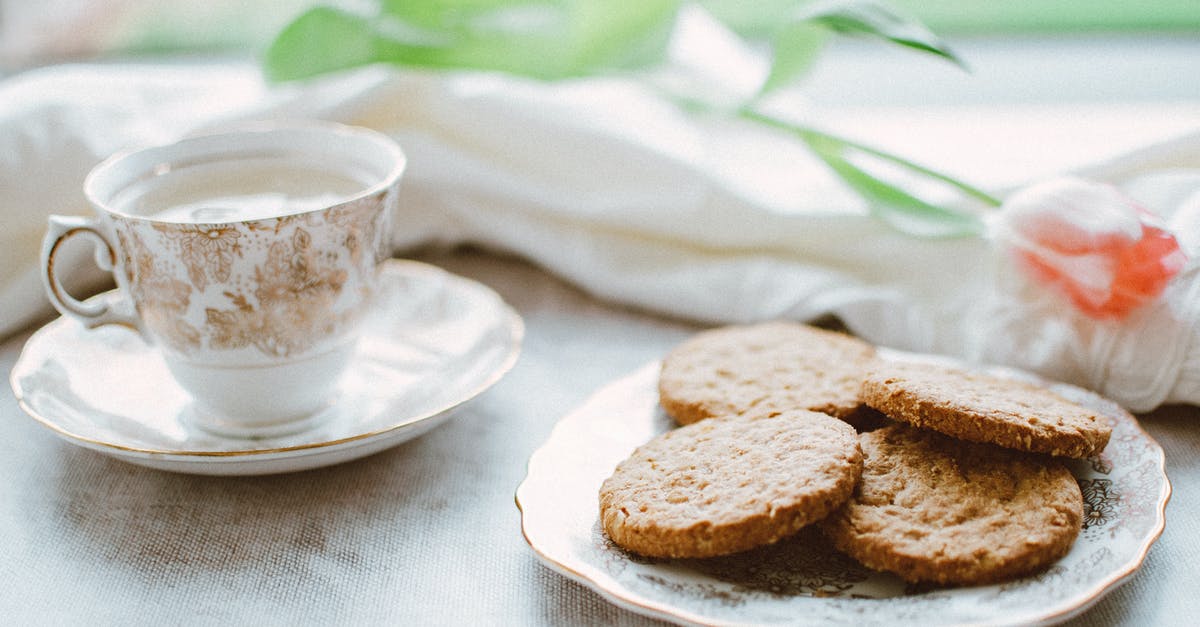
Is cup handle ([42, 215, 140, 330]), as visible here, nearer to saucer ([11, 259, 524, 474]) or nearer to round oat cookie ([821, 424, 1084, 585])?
saucer ([11, 259, 524, 474])

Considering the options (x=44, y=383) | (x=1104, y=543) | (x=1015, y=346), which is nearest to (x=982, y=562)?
(x=1104, y=543)

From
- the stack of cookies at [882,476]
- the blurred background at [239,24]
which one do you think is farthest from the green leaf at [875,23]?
the blurred background at [239,24]

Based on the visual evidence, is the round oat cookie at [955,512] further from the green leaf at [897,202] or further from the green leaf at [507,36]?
the green leaf at [507,36]

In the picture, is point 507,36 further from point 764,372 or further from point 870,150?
point 764,372

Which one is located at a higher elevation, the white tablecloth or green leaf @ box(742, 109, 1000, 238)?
green leaf @ box(742, 109, 1000, 238)

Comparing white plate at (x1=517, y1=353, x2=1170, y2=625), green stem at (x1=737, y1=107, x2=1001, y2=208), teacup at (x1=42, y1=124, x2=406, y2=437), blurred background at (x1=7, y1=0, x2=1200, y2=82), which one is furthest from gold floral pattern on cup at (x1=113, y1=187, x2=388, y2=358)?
blurred background at (x1=7, y1=0, x2=1200, y2=82)

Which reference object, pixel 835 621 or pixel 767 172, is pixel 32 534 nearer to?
pixel 835 621

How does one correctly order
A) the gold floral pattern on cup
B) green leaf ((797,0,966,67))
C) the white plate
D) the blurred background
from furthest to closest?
1. the blurred background
2. green leaf ((797,0,966,67))
3. the gold floral pattern on cup
4. the white plate

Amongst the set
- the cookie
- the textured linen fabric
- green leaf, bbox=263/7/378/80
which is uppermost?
green leaf, bbox=263/7/378/80
